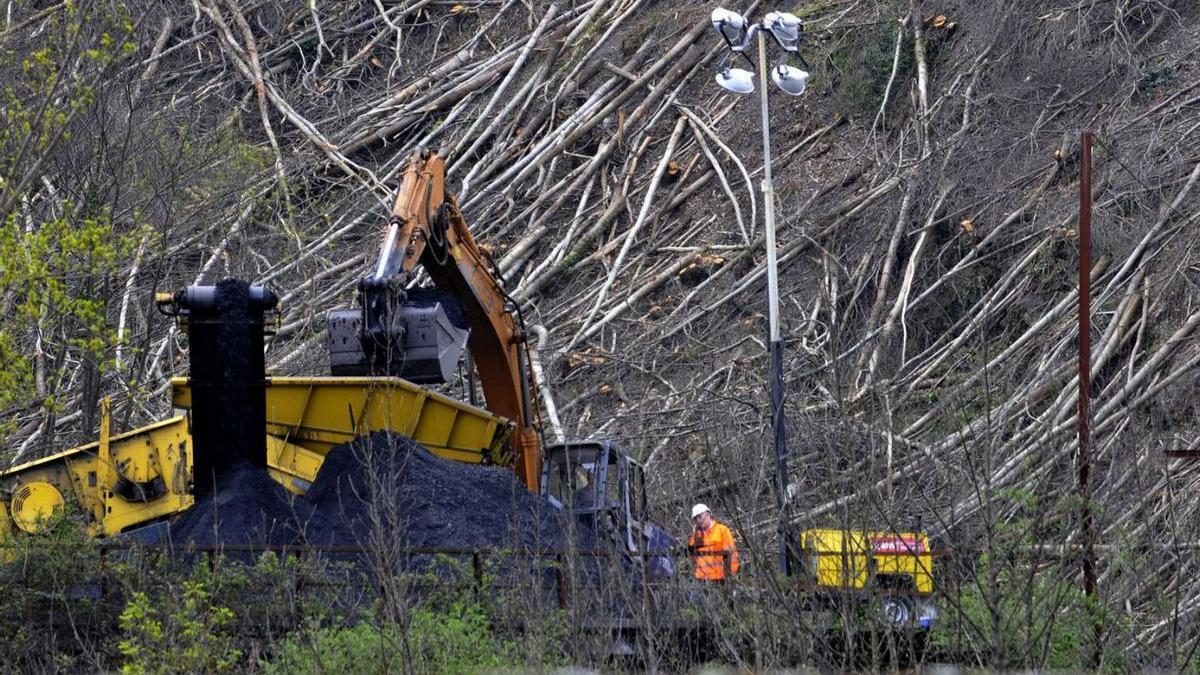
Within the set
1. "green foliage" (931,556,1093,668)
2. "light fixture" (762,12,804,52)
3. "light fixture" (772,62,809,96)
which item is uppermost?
"light fixture" (762,12,804,52)

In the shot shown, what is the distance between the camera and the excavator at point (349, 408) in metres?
12.4

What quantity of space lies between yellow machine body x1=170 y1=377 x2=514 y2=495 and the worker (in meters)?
2.13

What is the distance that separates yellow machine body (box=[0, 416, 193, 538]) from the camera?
13.2 m

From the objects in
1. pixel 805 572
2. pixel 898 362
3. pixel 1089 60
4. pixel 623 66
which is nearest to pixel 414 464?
pixel 805 572

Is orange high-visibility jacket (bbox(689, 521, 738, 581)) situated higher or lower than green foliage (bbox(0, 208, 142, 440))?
lower

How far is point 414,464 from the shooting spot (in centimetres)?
1291

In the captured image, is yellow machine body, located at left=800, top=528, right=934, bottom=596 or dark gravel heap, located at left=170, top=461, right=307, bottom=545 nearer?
yellow machine body, located at left=800, top=528, right=934, bottom=596

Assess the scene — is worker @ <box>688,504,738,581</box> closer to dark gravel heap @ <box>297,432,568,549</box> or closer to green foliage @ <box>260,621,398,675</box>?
dark gravel heap @ <box>297,432,568,549</box>

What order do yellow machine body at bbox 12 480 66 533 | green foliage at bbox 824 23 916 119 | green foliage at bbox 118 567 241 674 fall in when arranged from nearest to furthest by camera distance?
1. green foliage at bbox 118 567 241 674
2. yellow machine body at bbox 12 480 66 533
3. green foliage at bbox 824 23 916 119

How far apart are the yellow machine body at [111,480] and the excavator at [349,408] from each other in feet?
0.04

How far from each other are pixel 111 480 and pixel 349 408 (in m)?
2.15

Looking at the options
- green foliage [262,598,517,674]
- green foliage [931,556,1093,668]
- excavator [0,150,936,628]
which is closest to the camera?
green foliage [931,556,1093,668]

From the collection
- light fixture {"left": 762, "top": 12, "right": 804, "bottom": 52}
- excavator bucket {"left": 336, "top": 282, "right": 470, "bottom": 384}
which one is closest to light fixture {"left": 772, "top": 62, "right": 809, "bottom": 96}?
light fixture {"left": 762, "top": 12, "right": 804, "bottom": 52}

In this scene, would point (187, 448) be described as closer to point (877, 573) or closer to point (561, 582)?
point (561, 582)
